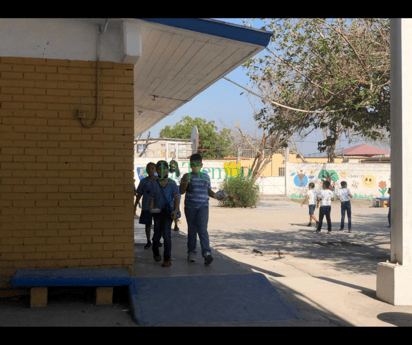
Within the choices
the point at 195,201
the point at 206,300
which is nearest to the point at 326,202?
the point at 195,201

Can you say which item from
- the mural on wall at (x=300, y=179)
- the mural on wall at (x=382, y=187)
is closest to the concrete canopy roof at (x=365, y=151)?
the mural on wall at (x=382, y=187)

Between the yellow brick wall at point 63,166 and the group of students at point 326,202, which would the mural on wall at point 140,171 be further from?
the yellow brick wall at point 63,166

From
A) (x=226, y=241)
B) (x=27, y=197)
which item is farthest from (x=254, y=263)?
(x=27, y=197)

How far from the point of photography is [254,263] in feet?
32.1

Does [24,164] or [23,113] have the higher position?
[23,113]

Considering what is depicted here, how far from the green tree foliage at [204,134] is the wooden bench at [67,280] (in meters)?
51.9

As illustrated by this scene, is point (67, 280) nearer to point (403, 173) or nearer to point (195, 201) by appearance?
point (195, 201)

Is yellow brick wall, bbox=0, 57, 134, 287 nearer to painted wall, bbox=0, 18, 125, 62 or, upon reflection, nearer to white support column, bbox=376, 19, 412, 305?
painted wall, bbox=0, 18, 125, 62

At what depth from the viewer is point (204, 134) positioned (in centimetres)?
5847

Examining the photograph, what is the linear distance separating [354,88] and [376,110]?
666 mm

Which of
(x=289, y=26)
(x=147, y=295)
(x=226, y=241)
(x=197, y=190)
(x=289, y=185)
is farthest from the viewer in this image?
(x=289, y=185)

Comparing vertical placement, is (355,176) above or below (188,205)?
above

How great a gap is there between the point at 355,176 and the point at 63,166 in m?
30.9
